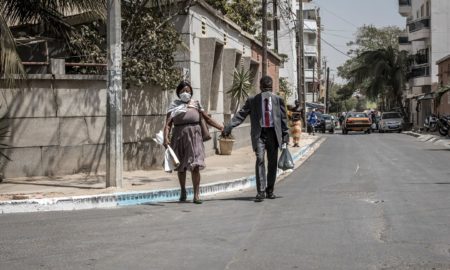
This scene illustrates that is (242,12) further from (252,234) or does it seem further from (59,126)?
(252,234)

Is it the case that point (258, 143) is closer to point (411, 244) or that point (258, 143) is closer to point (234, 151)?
point (411, 244)

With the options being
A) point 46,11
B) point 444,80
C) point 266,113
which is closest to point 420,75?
point 444,80

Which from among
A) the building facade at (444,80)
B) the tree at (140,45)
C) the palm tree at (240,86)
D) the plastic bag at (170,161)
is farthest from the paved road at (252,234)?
the building facade at (444,80)

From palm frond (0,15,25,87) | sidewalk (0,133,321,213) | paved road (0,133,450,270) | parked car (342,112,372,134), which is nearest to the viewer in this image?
paved road (0,133,450,270)

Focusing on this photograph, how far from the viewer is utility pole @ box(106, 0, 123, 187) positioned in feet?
35.2

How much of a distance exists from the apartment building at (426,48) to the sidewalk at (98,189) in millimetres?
39114

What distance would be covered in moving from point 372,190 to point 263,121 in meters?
2.79

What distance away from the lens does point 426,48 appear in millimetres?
54969

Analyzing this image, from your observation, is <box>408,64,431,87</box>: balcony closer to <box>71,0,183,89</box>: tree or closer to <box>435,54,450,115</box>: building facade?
<box>435,54,450,115</box>: building facade

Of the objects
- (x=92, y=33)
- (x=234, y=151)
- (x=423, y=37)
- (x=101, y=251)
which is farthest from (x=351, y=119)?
(x=101, y=251)

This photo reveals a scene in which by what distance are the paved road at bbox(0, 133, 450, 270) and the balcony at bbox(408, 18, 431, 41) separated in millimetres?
45706

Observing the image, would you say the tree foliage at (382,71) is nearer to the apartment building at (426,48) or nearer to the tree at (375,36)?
the apartment building at (426,48)

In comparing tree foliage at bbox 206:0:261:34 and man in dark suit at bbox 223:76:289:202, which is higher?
tree foliage at bbox 206:0:261:34

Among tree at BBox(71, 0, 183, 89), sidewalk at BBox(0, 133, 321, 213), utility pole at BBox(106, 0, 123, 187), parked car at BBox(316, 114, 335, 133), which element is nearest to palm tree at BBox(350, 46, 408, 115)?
parked car at BBox(316, 114, 335, 133)
